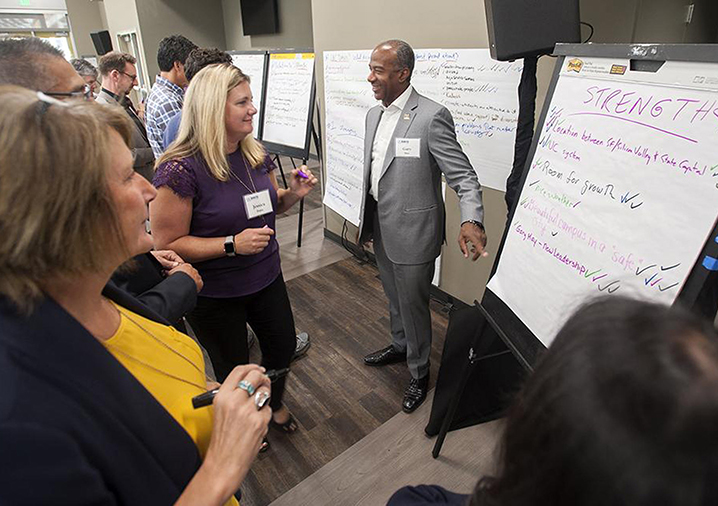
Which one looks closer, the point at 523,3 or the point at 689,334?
the point at 689,334

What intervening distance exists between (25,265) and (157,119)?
96.7 inches

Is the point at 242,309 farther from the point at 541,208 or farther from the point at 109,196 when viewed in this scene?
the point at 541,208

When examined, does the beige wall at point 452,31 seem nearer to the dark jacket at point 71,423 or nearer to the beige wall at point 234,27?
the dark jacket at point 71,423

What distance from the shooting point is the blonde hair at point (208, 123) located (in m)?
1.35

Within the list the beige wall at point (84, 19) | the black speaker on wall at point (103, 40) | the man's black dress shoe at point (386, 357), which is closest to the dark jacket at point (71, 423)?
the man's black dress shoe at point (386, 357)

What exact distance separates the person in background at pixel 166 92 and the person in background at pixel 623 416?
111 inches

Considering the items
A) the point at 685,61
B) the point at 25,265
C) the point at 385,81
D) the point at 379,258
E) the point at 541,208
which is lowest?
the point at 379,258

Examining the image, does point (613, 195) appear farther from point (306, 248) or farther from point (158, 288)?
point (306, 248)

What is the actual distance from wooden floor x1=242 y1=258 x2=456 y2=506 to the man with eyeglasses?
1571 millimetres

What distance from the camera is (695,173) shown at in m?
0.74

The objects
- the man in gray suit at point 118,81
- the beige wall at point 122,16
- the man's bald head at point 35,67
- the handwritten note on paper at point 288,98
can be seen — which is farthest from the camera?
the beige wall at point 122,16

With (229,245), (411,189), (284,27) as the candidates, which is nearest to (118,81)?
(229,245)

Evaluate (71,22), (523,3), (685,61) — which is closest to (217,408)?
(685,61)

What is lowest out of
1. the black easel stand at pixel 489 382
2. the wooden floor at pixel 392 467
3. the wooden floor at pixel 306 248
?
the wooden floor at pixel 306 248
